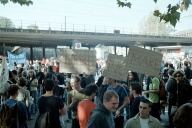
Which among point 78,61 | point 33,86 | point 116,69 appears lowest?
point 33,86

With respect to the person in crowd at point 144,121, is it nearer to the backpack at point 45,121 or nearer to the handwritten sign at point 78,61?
the backpack at point 45,121

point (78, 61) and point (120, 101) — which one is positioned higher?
point (78, 61)

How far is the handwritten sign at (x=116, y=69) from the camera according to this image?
6268 millimetres

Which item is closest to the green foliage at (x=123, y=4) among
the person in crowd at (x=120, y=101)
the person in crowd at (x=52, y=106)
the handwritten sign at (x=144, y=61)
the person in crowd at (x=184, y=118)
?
the handwritten sign at (x=144, y=61)

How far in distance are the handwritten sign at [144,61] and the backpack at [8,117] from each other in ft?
9.34

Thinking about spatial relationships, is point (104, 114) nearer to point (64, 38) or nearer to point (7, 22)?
point (7, 22)

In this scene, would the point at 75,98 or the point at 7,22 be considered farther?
the point at 7,22

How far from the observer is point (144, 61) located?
237 inches

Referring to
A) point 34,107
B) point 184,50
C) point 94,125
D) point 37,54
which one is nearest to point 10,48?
point 37,54

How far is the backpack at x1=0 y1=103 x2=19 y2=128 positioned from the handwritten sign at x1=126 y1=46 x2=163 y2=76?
9.34 ft

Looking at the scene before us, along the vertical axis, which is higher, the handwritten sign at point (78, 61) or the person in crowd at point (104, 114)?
the handwritten sign at point (78, 61)

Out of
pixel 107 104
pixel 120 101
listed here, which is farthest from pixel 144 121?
pixel 120 101

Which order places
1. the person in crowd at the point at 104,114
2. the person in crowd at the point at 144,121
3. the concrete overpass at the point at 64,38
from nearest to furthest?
1. the person in crowd at the point at 104,114
2. the person in crowd at the point at 144,121
3. the concrete overpass at the point at 64,38

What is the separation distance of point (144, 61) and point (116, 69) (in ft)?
2.42
